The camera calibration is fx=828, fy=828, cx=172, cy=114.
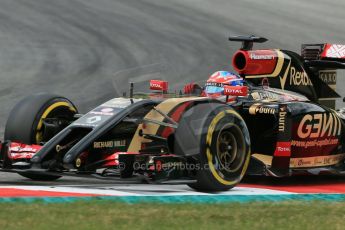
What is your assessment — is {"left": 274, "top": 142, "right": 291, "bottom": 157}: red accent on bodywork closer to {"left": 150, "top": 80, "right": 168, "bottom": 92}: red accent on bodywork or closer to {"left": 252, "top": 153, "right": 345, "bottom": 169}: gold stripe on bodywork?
{"left": 252, "top": 153, "right": 345, "bottom": 169}: gold stripe on bodywork

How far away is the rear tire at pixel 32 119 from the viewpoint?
891cm

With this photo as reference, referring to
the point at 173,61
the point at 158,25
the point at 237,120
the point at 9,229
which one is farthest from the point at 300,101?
the point at 158,25

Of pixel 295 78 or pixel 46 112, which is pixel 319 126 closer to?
pixel 295 78

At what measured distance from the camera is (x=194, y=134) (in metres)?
7.80

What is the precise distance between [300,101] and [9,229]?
15.5 ft

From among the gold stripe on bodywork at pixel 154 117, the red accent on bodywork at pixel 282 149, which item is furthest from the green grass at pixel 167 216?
the red accent on bodywork at pixel 282 149

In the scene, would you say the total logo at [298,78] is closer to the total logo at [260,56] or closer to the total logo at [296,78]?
the total logo at [296,78]

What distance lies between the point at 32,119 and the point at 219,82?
2.34 metres

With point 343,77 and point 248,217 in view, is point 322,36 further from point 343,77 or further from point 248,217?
point 248,217

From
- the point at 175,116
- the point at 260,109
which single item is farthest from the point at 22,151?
the point at 260,109

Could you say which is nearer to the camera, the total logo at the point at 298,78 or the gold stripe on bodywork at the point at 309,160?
the gold stripe on bodywork at the point at 309,160

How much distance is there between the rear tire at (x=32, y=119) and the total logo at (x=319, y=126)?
2729mm

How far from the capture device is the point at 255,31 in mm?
22859

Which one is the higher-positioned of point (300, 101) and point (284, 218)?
point (300, 101)
